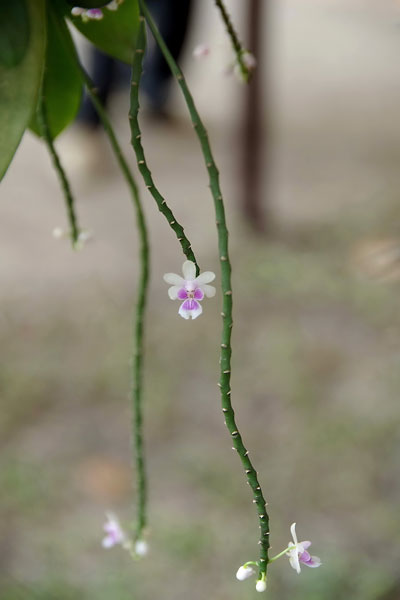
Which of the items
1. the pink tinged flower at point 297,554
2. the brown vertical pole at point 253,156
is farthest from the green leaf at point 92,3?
the brown vertical pole at point 253,156

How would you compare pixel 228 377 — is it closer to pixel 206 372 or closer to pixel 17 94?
pixel 17 94

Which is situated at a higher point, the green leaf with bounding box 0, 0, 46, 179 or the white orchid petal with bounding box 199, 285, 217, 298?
the green leaf with bounding box 0, 0, 46, 179

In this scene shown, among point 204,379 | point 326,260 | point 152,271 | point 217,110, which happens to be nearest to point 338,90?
point 217,110

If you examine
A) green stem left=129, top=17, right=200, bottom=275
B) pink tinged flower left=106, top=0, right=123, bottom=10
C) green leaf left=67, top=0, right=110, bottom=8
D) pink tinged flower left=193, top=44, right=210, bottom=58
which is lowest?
green stem left=129, top=17, right=200, bottom=275

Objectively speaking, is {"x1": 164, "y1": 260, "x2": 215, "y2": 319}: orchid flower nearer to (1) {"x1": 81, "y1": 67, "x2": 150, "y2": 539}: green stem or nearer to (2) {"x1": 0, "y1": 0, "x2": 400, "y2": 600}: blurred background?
(1) {"x1": 81, "y1": 67, "x2": 150, "y2": 539}: green stem

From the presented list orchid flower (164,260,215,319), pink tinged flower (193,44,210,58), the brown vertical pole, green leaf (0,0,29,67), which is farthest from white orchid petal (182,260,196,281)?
the brown vertical pole

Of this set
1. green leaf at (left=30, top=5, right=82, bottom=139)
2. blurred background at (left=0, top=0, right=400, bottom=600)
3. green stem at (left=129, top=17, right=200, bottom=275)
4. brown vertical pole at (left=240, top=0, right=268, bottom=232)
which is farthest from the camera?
brown vertical pole at (left=240, top=0, right=268, bottom=232)
